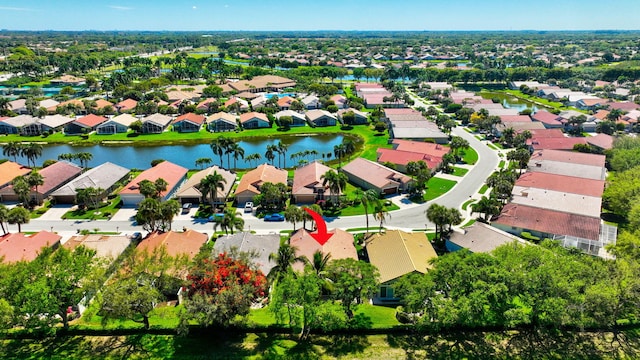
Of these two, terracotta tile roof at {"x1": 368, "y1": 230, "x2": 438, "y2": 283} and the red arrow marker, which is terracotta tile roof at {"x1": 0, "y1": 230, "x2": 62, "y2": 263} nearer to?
the red arrow marker

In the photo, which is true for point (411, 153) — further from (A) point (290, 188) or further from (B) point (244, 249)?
(B) point (244, 249)

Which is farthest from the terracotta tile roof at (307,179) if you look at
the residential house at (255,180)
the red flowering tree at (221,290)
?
the red flowering tree at (221,290)

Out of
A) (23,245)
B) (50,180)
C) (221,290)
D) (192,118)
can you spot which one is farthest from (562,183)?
(192,118)

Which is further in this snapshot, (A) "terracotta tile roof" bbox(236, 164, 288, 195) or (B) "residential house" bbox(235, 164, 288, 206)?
(A) "terracotta tile roof" bbox(236, 164, 288, 195)

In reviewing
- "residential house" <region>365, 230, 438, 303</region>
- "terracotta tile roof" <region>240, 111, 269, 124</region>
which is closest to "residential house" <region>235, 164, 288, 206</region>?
"residential house" <region>365, 230, 438, 303</region>

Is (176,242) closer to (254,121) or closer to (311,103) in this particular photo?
(254,121)

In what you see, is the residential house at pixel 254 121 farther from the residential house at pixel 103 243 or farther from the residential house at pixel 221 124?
the residential house at pixel 103 243
